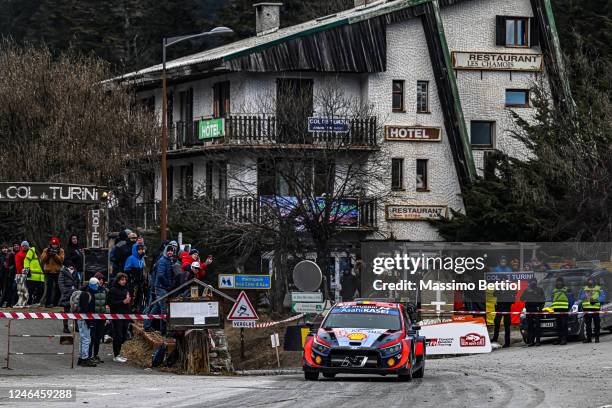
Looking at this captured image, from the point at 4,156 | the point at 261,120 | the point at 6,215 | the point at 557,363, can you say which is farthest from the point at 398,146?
the point at 557,363

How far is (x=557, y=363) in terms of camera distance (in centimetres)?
3005

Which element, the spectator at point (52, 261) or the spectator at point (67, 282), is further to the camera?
the spectator at point (52, 261)

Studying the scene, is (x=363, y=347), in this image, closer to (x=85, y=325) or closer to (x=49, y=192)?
(x=85, y=325)

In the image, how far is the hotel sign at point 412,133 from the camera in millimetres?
55156

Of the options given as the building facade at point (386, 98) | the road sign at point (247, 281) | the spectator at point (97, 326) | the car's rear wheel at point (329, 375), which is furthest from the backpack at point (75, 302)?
the building facade at point (386, 98)

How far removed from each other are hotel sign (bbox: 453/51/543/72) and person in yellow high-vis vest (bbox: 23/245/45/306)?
21088 millimetres

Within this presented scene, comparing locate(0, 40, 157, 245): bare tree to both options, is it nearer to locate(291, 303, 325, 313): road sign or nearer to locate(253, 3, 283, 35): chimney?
locate(253, 3, 283, 35): chimney

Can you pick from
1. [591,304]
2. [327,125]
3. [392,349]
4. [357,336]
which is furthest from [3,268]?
[392,349]

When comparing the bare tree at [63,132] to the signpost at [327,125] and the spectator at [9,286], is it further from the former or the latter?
the spectator at [9,286]

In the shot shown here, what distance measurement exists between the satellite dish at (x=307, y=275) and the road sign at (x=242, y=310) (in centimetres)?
193

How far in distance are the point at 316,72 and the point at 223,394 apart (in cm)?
3360

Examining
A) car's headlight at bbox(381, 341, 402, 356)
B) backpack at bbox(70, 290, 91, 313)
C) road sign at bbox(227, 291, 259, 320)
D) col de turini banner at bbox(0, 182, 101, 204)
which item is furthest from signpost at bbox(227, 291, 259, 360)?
car's headlight at bbox(381, 341, 402, 356)

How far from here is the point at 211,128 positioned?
54.3 m

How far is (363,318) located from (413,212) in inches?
1136
